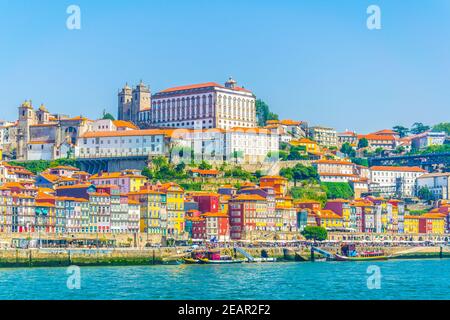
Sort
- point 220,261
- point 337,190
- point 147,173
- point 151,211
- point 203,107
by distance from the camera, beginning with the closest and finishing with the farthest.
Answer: point 220,261 → point 151,211 → point 147,173 → point 337,190 → point 203,107

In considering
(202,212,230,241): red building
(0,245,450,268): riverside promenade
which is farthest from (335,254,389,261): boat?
(202,212,230,241): red building

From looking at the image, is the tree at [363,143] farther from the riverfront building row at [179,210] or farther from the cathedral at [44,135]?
the cathedral at [44,135]

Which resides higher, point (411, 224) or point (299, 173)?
point (299, 173)

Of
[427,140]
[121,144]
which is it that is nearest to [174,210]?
[121,144]

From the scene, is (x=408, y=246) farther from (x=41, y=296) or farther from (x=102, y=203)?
(x=41, y=296)

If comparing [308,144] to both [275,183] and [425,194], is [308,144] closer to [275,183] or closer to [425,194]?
[425,194]

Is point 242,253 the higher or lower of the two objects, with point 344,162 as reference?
lower
